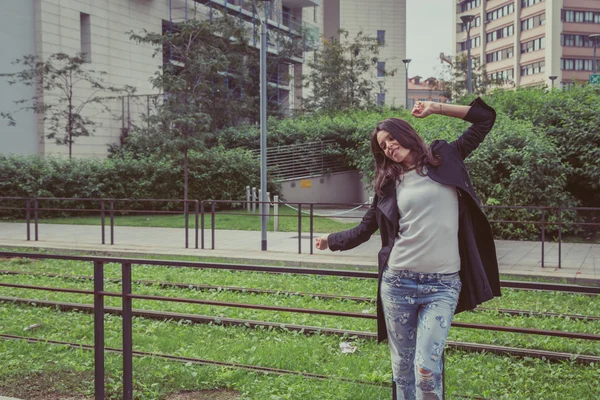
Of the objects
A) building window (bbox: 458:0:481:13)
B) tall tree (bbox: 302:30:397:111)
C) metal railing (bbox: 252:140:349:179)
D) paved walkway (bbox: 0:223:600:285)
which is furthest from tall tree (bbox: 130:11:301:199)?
building window (bbox: 458:0:481:13)

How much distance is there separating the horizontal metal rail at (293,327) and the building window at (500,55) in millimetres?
93991

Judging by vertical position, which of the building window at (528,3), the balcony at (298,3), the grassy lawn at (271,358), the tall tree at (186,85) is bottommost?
the grassy lawn at (271,358)

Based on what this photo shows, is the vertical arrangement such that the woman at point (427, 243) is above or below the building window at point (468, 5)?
below

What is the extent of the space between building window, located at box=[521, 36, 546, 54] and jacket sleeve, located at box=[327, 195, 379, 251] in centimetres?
9288

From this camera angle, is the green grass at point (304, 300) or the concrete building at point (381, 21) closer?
the green grass at point (304, 300)

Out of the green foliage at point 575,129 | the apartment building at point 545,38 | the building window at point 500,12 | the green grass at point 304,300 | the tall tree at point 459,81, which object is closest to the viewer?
the green grass at point 304,300

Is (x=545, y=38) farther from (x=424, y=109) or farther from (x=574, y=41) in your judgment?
(x=424, y=109)

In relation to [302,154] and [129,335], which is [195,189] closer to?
[302,154]

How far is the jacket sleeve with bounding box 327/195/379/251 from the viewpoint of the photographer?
376cm

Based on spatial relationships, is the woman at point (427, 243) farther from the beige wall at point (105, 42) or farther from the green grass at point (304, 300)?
the beige wall at point (105, 42)

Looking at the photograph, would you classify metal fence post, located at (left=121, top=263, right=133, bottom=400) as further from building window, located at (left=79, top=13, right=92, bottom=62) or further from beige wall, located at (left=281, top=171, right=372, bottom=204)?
building window, located at (left=79, top=13, right=92, bottom=62)

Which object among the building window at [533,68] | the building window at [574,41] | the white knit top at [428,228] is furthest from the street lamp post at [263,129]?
the building window at [574,41]

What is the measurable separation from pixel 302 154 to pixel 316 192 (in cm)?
196

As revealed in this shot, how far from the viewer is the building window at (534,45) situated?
293 ft
